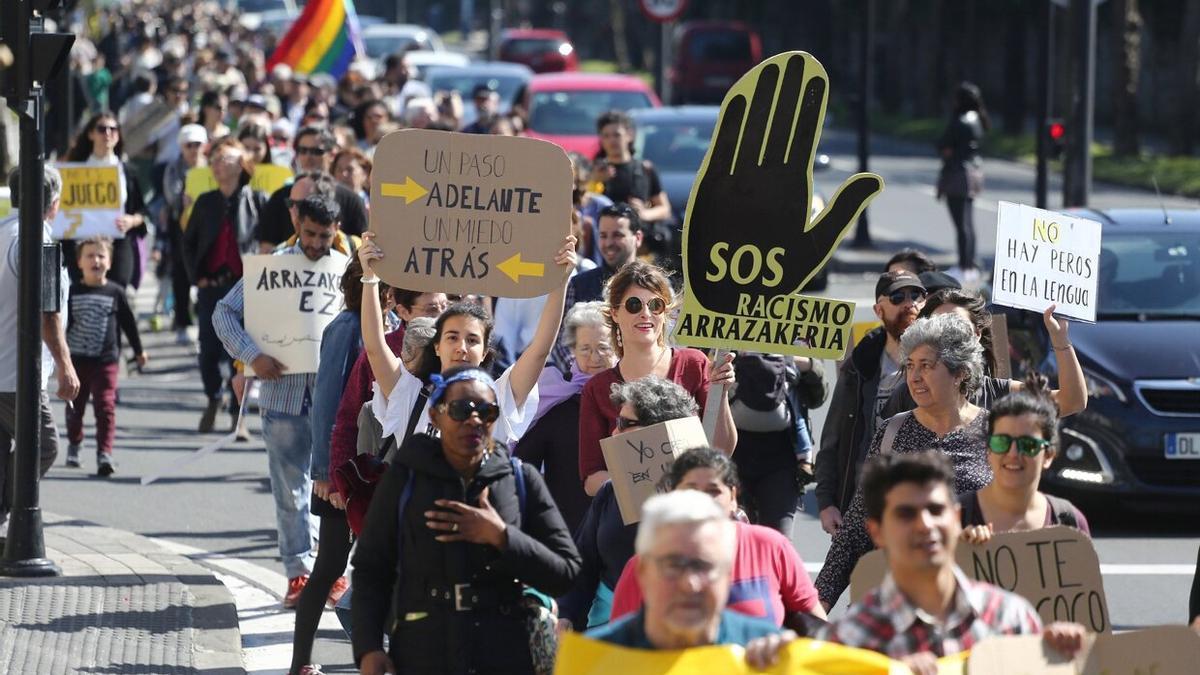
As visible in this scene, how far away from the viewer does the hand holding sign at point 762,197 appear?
24.8 ft

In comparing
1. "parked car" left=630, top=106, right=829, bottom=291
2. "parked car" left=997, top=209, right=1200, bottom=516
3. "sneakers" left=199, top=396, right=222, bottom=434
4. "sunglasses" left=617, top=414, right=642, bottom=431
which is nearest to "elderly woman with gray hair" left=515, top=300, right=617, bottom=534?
"sunglasses" left=617, top=414, right=642, bottom=431

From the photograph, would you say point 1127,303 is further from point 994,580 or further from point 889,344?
point 994,580

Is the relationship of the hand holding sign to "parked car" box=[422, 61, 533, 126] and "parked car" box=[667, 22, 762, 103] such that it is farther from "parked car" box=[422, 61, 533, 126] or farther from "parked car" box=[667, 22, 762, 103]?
"parked car" box=[667, 22, 762, 103]

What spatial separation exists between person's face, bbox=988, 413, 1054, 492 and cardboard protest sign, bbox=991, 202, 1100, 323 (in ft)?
7.44

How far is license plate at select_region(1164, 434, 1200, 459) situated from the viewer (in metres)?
11.4

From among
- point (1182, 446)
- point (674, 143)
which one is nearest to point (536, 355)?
point (1182, 446)

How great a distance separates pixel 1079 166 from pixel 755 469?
47.0ft

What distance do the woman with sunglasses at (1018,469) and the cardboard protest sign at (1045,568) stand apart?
0.08m

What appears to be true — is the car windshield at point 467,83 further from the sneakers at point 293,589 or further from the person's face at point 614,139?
the sneakers at point 293,589

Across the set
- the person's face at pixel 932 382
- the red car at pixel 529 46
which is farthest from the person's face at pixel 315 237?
the red car at pixel 529 46

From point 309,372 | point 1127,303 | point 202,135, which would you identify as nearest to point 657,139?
point 202,135

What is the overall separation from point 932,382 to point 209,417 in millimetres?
8284

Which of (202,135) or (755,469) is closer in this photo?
(755,469)

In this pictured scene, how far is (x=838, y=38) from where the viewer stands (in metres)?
62.0
